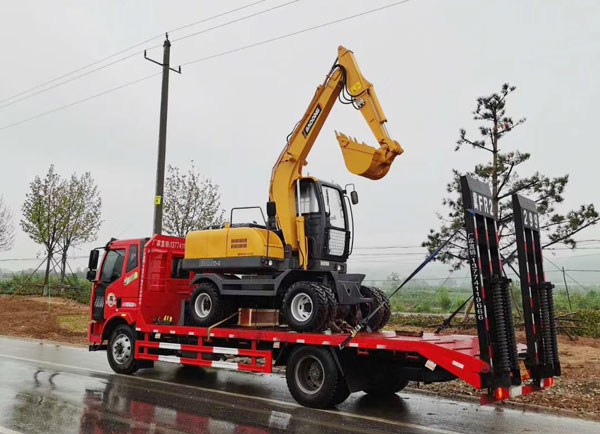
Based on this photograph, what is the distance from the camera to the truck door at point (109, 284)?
39.1 ft

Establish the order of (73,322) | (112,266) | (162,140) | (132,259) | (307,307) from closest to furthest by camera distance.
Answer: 1. (307,307)
2. (132,259)
3. (112,266)
4. (162,140)
5. (73,322)

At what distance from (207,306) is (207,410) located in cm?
275

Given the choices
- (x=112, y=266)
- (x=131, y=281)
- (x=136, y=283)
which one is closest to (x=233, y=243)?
(x=136, y=283)

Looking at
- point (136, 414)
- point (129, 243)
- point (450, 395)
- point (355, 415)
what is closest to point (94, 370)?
point (129, 243)

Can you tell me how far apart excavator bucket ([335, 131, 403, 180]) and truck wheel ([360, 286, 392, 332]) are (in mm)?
2179

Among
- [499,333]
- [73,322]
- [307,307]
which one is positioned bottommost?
[499,333]

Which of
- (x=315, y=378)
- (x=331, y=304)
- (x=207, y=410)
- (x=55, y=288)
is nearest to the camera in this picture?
(x=207, y=410)

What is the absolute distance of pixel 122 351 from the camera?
11.6 m

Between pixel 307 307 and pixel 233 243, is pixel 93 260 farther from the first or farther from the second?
pixel 307 307

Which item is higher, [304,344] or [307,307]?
[307,307]

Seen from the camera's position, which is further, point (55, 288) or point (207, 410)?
point (55, 288)

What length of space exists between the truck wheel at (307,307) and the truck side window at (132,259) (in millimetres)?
3758

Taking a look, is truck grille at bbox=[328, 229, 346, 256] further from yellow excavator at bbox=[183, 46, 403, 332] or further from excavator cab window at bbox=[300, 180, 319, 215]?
excavator cab window at bbox=[300, 180, 319, 215]

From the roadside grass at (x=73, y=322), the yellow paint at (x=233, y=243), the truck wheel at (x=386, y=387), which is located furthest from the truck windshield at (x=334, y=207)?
the roadside grass at (x=73, y=322)
